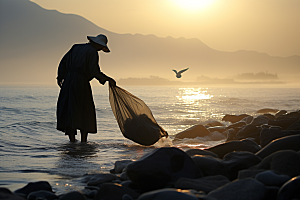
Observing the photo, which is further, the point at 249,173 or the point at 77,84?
the point at 77,84

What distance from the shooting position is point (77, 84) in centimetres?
606

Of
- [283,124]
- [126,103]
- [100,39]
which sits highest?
[100,39]

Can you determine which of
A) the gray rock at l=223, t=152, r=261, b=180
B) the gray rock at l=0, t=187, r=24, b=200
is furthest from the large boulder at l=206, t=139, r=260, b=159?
the gray rock at l=0, t=187, r=24, b=200

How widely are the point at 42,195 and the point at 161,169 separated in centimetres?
115

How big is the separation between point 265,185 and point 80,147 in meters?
4.03

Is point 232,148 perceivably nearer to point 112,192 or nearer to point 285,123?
point 112,192

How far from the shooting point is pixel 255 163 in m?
3.42

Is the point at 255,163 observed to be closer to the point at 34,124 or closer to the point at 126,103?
the point at 126,103

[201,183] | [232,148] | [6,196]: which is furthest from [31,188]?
[232,148]

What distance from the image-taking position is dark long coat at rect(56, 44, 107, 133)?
595 centimetres

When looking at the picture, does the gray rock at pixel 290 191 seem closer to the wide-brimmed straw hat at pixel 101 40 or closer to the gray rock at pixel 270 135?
the gray rock at pixel 270 135

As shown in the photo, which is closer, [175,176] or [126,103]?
[175,176]

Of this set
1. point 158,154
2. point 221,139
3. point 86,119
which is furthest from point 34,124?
point 158,154

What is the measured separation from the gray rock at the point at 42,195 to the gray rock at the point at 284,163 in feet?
6.82
